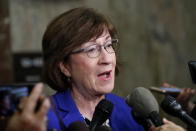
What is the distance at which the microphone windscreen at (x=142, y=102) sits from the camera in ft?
5.99

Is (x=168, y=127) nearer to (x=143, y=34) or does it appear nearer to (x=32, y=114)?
(x=32, y=114)

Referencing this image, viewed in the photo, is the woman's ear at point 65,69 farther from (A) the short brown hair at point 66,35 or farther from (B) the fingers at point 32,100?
(B) the fingers at point 32,100

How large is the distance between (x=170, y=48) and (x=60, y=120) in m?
3.84

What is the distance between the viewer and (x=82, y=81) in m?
2.12

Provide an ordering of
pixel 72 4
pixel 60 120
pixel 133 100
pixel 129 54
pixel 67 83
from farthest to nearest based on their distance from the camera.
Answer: pixel 129 54, pixel 72 4, pixel 67 83, pixel 133 100, pixel 60 120

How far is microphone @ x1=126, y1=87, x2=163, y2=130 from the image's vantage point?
5.77 ft

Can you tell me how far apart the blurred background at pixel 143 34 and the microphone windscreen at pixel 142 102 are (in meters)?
2.81

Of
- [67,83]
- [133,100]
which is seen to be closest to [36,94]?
[133,100]

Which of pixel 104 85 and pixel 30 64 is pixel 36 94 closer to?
pixel 104 85

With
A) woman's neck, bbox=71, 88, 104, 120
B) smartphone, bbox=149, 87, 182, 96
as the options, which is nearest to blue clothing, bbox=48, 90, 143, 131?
woman's neck, bbox=71, 88, 104, 120

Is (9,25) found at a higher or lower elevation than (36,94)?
lower

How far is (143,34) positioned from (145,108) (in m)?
3.58

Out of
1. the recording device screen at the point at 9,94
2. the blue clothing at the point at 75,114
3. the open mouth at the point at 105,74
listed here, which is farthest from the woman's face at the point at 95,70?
the recording device screen at the point at 9,94

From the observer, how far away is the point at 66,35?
6.89ft
